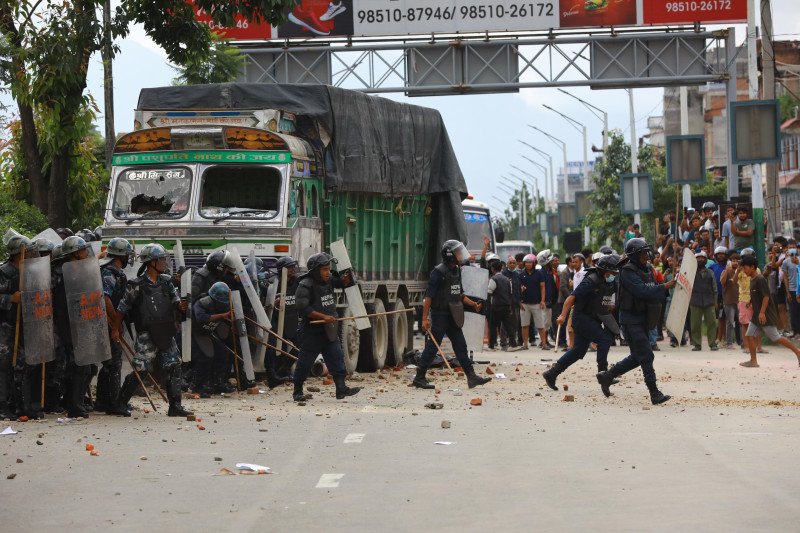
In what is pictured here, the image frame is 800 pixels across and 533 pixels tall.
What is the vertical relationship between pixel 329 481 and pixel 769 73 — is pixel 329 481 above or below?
below

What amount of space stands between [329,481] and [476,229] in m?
23.8

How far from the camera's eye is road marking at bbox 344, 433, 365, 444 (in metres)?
10.6

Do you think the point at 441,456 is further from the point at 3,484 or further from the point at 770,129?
the point at 770,129

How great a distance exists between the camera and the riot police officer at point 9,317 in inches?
477

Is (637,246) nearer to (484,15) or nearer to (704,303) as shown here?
(704,303)

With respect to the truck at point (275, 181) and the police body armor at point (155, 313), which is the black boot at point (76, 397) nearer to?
the police body armor at point (155, 313)

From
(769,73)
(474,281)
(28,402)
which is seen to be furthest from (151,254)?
(769,73)

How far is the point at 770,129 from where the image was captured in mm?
25750

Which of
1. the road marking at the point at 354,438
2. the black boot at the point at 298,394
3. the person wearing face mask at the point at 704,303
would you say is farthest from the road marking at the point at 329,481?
the person wearing face mask at the point at 704,303

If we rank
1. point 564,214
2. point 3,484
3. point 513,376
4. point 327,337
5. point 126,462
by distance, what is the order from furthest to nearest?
point 564,214 < point 513,376 < point 327,337 < point 126,462 < point 3,484

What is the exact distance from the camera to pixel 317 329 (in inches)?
564

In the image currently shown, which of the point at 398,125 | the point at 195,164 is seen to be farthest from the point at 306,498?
the point at 398,125

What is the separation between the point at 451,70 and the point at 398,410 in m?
19.4

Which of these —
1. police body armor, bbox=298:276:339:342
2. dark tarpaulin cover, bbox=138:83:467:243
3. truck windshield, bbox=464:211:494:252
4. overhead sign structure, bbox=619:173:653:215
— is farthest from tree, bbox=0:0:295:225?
overhead sign structure, bbox=619:173:653:215
